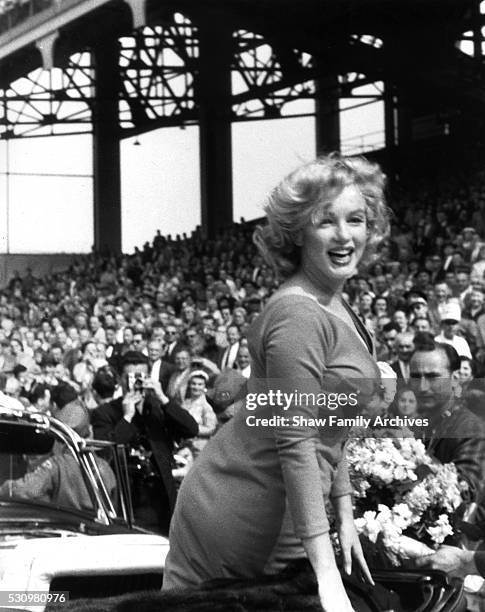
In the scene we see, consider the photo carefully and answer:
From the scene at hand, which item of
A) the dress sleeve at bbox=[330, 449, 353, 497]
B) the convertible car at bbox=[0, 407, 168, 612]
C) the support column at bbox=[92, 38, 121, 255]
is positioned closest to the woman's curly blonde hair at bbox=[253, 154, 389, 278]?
the dress sleeve at bbox=[330, 449, 353, 497]

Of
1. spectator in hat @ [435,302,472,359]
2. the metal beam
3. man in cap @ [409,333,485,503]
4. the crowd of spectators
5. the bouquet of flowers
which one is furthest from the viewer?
the metal beam

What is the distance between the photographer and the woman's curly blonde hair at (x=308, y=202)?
1743 mm

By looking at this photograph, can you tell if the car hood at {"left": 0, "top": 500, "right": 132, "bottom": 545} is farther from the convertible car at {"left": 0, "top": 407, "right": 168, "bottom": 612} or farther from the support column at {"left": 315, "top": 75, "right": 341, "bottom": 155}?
the support column at {"left": 315, "top": 75, "right": 341, "bottom": 155}

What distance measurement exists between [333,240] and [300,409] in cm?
26

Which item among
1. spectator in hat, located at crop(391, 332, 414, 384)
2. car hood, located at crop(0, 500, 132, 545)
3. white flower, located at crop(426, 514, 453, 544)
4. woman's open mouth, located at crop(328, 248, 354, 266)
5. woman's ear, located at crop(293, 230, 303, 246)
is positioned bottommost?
car hood, located at crop(0, 500, 132, 545)

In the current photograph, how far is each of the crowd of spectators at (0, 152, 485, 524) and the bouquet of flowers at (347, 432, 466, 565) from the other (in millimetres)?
1703

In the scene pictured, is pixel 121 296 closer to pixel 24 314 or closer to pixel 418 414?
pixel 24 314

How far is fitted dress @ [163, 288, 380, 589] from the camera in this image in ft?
5.38

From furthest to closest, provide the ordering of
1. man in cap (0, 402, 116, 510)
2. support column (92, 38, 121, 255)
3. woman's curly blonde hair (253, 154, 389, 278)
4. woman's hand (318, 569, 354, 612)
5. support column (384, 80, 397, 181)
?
support column (384, 80, 397, 181), support column (92, 38, 121, 255), man in cap (0, 402, 116, 510), woman's curly blonde hair (253, 154, 389, 278), woman's hand (318, 569, 354, 612)

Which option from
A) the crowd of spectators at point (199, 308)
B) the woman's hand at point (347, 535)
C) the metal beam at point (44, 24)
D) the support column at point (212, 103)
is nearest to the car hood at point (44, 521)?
the crowd of spectators at point (199, 308)

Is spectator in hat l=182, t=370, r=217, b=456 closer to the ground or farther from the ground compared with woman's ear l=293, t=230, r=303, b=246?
closer to the ground

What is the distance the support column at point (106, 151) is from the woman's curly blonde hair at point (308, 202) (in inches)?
170

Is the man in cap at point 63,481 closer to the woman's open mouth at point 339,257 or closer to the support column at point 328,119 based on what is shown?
the woman's open mouth at point 339,257

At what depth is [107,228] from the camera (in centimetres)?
727
